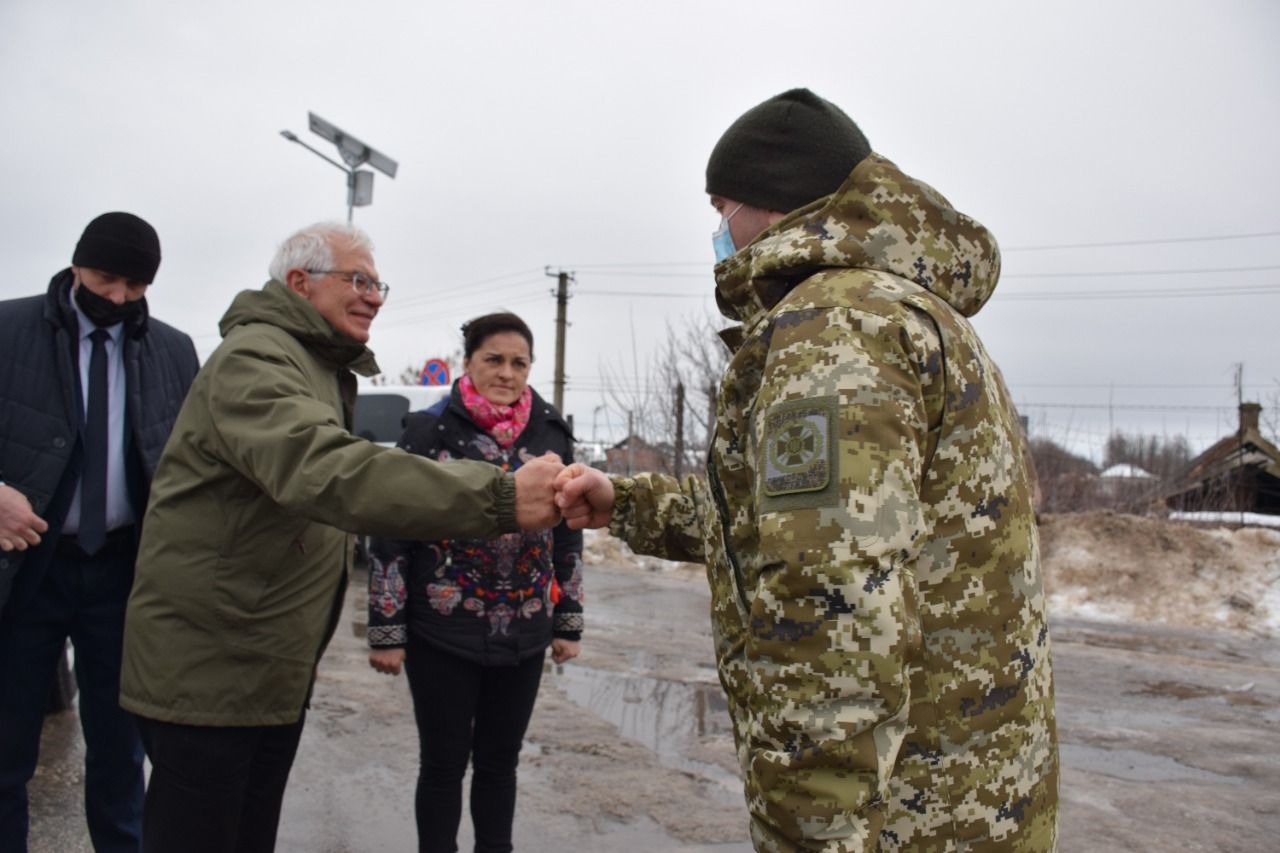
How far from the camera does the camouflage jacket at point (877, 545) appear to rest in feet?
4.64

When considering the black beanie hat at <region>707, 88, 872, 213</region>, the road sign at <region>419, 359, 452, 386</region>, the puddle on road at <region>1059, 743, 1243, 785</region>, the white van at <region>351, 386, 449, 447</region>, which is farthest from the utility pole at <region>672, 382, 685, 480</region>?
the black beanie hat at <region>707, 88, 872, 213</region>

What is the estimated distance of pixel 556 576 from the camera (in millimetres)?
3711

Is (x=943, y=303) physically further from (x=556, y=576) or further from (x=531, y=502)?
(x=556, y=576)

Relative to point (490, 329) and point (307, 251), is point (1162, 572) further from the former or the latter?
point (307, 251)

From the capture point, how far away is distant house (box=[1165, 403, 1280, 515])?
55.2 ft

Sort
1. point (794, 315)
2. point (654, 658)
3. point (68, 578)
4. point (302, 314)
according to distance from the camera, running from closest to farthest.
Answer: point (794, 315) < point (302, 314) < point (68, 578) < point (654, 658)

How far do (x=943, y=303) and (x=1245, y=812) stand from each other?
4.10m

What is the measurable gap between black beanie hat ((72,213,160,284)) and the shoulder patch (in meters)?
2.49

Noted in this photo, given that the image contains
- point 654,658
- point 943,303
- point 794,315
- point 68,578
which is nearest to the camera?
point 794,315

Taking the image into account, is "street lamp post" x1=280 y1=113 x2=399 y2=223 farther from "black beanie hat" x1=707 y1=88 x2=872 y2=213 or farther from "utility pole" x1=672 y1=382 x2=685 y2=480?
"black beanie hat" x1=707 y1=88 x2=872 y2=213

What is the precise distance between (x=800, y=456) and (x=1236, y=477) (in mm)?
18422

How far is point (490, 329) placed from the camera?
3621 millimetres

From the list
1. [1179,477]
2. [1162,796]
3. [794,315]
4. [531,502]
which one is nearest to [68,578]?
[531,502]

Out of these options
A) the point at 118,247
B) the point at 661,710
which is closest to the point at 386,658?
the point at 118,247
